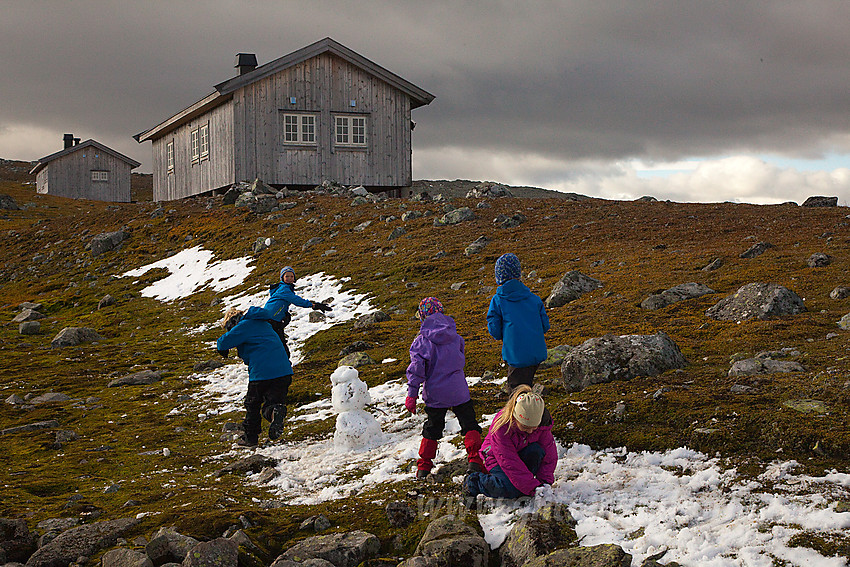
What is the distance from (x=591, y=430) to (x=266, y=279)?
1498 cm

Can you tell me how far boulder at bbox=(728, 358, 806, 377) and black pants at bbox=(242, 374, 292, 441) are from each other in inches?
239

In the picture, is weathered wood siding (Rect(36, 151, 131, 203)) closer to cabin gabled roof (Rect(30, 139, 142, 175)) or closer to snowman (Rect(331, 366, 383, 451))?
cabin gabled roof (Rect(30, 139, 142, 175))

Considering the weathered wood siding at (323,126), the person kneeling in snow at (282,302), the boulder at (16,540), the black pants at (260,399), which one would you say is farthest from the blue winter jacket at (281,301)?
the weathered wood siding at (323,126)

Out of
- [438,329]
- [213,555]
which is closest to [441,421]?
[438,329]

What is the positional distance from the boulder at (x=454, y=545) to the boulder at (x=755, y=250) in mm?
12462

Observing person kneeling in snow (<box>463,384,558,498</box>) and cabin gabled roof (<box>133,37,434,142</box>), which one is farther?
cabin gabled roof (<box>133,37,434,142</box>)

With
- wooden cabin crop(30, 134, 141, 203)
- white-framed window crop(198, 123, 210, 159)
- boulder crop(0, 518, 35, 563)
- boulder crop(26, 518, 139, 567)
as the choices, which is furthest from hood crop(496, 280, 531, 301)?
wooden cabin crop(30, 134, 141, 203)

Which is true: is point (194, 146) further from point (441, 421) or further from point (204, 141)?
point (441, 421)

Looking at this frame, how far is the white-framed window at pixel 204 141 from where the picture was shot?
36938 mm

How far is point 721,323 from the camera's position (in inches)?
454

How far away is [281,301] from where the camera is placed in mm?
10531

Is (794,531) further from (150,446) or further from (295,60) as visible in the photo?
(295,60)

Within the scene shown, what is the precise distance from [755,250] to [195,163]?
31.3 metres

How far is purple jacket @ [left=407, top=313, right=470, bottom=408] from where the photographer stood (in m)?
7.70
